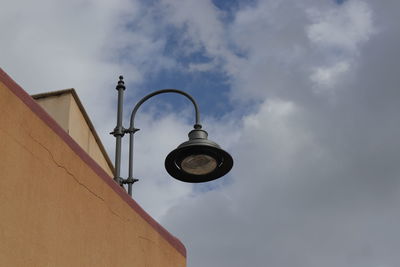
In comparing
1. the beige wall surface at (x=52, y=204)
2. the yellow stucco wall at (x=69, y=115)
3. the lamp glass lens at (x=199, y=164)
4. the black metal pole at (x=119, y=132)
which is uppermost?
the yellow stucco wall at (x=69, y=115)

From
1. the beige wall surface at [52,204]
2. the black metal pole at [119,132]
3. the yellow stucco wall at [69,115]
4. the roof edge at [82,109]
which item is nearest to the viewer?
the beige wall surface at [52,204]

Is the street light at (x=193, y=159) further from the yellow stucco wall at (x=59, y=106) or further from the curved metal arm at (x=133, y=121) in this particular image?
Result: the yellow stucco wall at (x=59, y=106)

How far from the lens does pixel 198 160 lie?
6.97m

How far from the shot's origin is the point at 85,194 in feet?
18.0

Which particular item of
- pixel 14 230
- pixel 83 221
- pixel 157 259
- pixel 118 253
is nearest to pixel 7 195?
pixel 14 230

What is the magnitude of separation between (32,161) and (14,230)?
1.92 feet

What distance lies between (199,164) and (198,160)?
0.07 meters

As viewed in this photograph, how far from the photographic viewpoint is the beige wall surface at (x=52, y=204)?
4.50m

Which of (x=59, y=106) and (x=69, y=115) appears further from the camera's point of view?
(x=59, y=106)

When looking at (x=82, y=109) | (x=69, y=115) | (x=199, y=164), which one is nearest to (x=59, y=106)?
(x=69, y=115)

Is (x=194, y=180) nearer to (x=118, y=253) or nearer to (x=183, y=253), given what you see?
(x=183, y=253)

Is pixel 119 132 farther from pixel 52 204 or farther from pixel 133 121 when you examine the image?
pixel 52 204

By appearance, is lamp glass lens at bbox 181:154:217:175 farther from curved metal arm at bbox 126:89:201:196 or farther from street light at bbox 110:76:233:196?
curved metal arm at bbox 126:89:201:196

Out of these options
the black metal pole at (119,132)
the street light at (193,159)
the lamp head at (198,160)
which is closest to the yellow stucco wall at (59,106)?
the black metal pole at (119,132)
